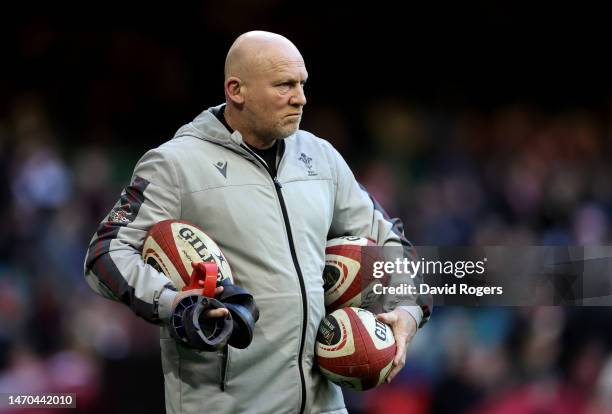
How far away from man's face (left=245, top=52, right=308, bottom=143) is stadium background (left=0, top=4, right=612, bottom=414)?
10.0 feet

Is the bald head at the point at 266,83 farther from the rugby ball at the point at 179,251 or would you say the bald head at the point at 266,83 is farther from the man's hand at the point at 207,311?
the man's hand at the point at 207,311

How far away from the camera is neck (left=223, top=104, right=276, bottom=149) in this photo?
4051mm

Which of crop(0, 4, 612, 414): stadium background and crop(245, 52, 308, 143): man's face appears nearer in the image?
crop(245, 52, 308, 143): man's face

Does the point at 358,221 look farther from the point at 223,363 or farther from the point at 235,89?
the point at 223,363

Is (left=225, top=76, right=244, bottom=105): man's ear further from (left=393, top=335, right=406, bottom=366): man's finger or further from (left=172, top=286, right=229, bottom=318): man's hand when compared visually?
(left=393, top=335, right=406, bottom=366): man's finger

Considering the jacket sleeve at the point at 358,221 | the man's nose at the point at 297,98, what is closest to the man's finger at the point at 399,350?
the jacket sleeve at the point at 358,221

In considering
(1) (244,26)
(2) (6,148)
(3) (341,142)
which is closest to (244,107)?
(2) (6,148)

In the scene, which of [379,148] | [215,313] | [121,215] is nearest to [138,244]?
[121,215]

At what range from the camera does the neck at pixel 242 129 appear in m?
4.05

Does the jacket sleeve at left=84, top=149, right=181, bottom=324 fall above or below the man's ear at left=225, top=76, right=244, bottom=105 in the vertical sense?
below

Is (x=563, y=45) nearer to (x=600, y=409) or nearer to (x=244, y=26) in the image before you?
(x=244, y=26)

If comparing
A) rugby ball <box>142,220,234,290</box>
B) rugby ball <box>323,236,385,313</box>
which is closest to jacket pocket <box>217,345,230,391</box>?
rugby ball <box>142,220,234,290</box>

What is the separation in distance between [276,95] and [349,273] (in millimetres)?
679

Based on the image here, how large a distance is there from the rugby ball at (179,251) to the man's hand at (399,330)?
0.65m
